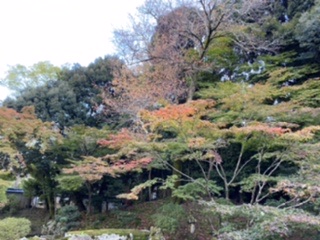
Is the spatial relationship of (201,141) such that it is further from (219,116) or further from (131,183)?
(131,183)

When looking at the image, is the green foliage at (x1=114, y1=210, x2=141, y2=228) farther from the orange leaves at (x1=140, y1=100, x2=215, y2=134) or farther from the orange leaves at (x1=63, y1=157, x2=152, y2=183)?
the orange leaves at (x1=140, y1=100, x2=215, y2=134)

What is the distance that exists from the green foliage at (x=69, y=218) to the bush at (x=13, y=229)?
58.9 inches

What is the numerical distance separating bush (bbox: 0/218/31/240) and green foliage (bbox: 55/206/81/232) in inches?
58.9

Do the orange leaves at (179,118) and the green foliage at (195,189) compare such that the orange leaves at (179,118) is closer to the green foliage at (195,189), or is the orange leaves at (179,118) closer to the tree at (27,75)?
the green foliage at (195,189)

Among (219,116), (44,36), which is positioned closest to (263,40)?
(219,116)

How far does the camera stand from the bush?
8640 millimetres

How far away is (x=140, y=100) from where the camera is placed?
1041 cm

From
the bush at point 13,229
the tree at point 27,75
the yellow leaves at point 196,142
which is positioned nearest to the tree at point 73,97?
the tree at point 27,75

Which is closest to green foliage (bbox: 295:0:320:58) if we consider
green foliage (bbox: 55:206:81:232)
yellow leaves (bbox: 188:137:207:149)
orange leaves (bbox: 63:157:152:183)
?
yellow leaves (bbox: 188:137:207:149)

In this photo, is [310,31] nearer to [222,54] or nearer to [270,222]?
[222,54]

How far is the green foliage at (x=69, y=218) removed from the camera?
35.0 ft

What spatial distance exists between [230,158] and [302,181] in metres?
4.72

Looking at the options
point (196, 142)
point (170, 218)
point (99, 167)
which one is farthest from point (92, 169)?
point (196, 142)

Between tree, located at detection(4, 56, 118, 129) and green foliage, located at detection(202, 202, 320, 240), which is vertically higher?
tree, located at detection(4, 56, 118, 129)
